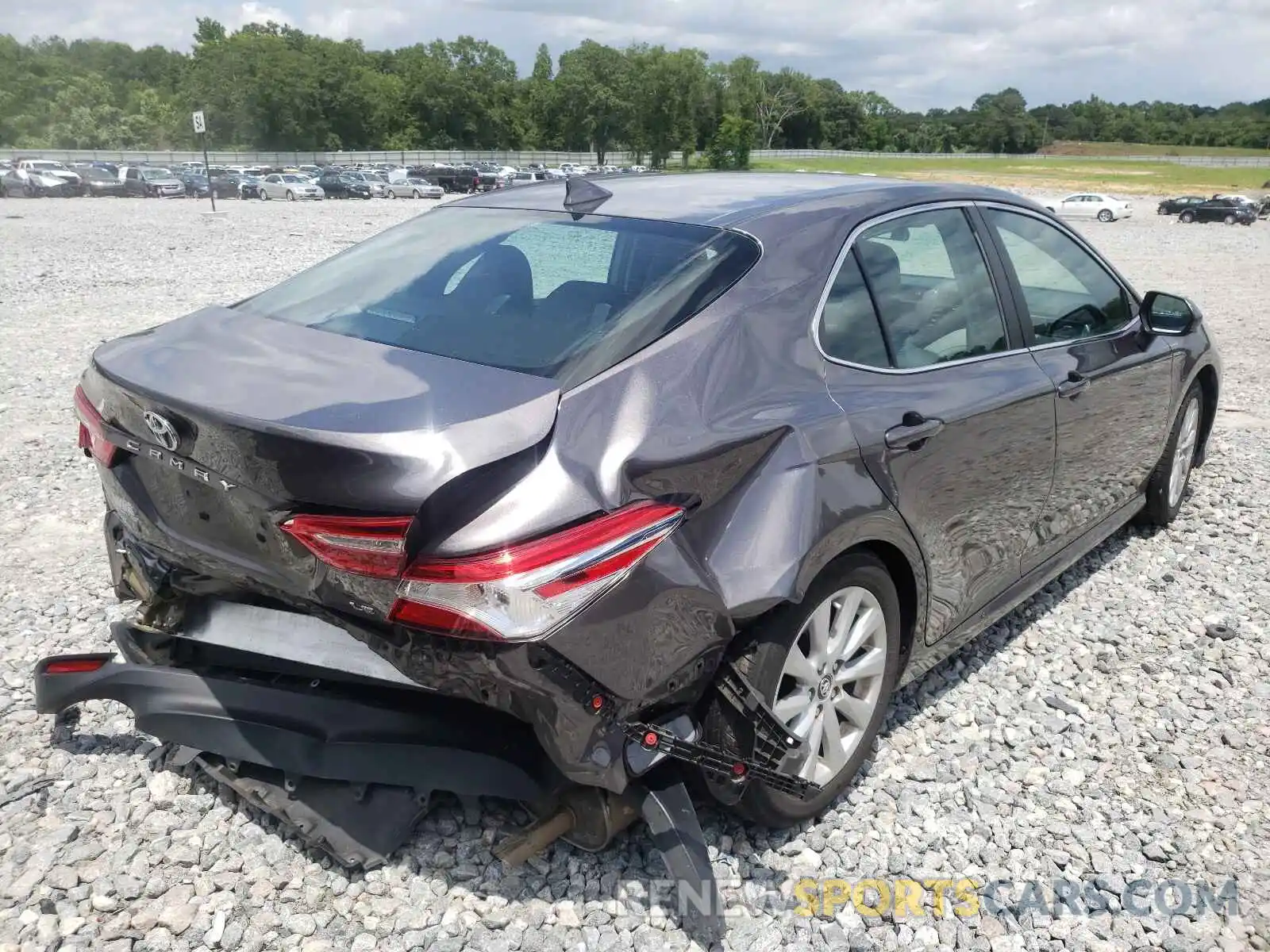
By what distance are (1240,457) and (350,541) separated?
20.7ft

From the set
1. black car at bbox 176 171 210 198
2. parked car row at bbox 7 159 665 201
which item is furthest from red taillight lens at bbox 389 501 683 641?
black car at bbox 176 171 210 198

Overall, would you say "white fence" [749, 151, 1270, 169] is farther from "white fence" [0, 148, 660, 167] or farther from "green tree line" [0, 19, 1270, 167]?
"white fence" [0, 148, 660, 167]

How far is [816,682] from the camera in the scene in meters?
2.72

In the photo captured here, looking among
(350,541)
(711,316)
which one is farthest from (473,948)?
(711,316)

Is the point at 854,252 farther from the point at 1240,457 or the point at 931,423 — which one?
the point at 1240,457

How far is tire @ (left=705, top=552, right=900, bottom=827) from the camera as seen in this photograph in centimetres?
247

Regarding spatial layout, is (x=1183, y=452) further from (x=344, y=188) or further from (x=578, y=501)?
(x=344, y=188)

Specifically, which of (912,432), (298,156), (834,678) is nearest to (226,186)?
(298,156)

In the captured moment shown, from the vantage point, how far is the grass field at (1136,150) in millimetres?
121438

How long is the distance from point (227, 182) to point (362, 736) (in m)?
51.7

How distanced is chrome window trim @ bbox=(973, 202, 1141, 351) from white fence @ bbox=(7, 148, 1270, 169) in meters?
77.5

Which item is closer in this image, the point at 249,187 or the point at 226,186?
the point at 249,187

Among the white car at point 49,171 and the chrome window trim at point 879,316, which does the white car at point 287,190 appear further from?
the chrome window trim at point 879,316

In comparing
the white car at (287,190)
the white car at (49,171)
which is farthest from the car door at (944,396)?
the white car at (49,171)
